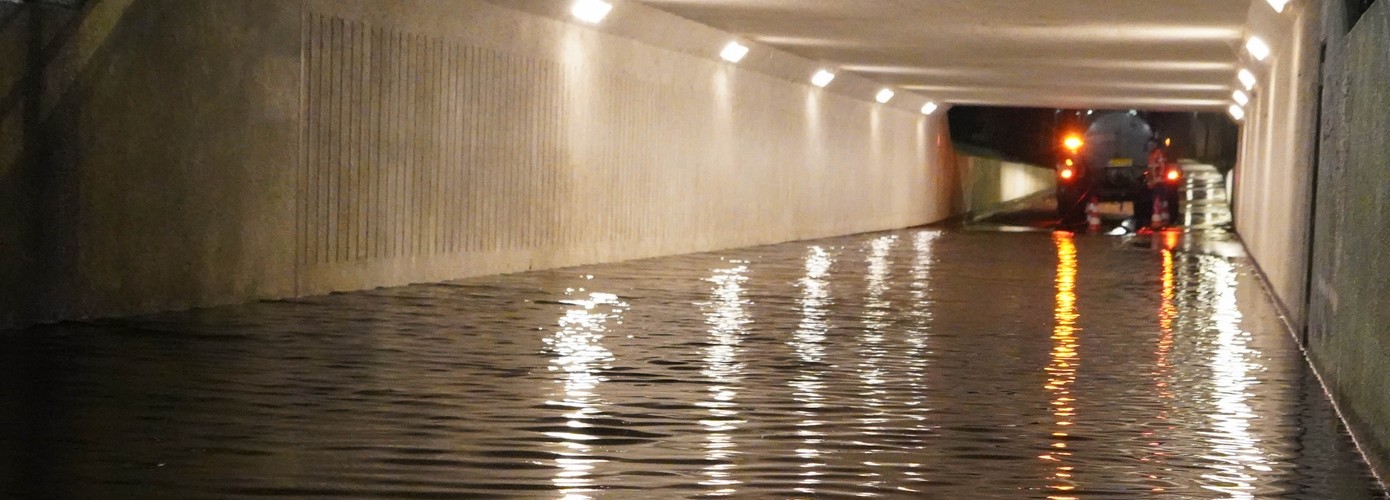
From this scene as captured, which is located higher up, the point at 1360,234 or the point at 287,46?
the point at 287,46

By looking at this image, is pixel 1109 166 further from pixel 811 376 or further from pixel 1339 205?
pixel 811 376

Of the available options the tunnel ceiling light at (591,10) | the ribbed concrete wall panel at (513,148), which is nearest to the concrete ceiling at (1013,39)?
the tunnel ceiling light at (591,10)

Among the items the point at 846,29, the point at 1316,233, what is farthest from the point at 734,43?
the point at 1316,233

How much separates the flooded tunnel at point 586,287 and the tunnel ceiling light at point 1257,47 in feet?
0.23

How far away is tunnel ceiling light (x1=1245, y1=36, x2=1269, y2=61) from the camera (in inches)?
790

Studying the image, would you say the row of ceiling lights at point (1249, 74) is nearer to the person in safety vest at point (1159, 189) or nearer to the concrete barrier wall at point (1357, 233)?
the person in safety vest at point (1159, 189)

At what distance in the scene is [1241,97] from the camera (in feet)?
107

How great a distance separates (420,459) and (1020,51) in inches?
794

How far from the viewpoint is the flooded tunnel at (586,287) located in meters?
6.80

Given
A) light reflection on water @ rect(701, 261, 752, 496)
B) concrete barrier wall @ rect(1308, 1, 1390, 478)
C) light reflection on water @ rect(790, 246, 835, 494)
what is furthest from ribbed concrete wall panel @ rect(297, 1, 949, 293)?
concrete barrier wall @ rect(1308, 1, 1390, 478)

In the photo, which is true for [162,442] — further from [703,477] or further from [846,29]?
[846,29]

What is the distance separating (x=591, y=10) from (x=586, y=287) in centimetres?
414

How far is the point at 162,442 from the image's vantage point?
22.2 feet

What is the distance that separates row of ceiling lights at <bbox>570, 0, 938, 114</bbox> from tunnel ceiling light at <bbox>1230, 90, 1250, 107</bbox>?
21.7 ft
